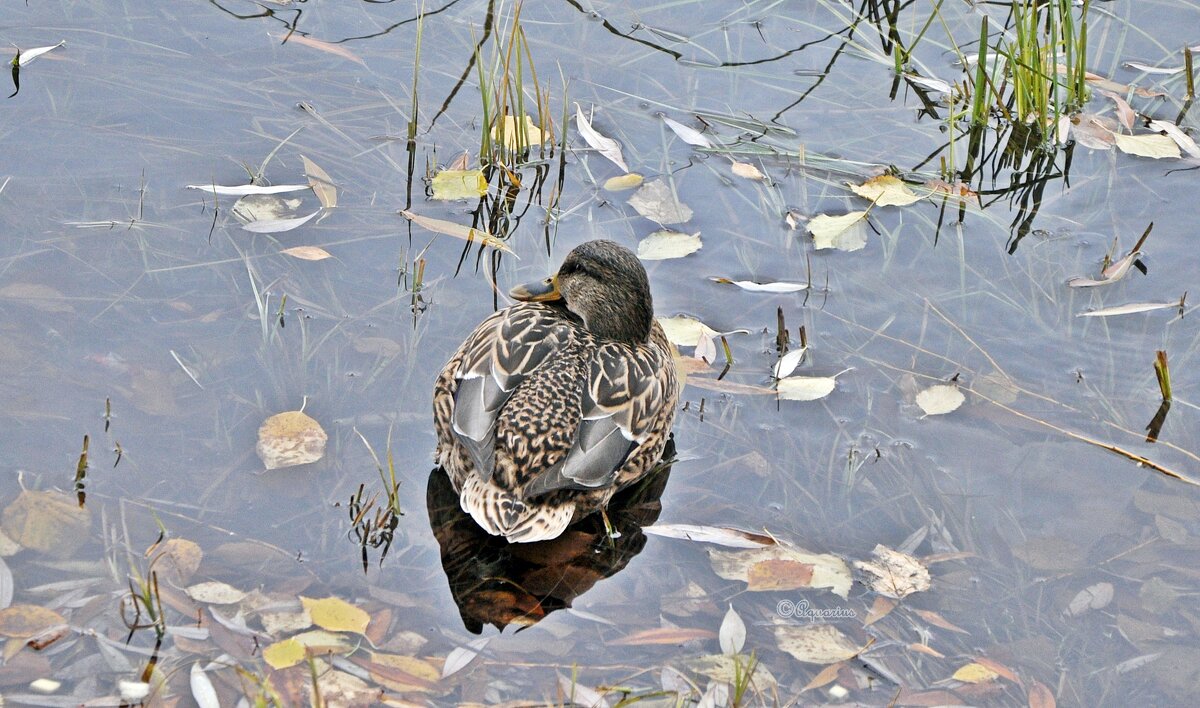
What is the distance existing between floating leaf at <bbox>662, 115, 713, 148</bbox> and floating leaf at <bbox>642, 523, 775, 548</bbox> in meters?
2.55

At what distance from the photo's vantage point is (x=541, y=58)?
724cm

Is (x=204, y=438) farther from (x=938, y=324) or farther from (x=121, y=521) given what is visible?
(x=938, y=324)

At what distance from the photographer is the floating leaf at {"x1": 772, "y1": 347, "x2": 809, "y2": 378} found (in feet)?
18.5

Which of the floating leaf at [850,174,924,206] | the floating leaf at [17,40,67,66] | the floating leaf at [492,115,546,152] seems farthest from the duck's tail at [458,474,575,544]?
the floating leaf at [17,40,67,66]

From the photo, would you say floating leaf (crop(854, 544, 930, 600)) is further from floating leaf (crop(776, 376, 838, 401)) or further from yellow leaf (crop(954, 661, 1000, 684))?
floating leaf (crop(776, 376, 838, 401))

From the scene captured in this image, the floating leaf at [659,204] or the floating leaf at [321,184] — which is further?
the floating leaf at [659,204]

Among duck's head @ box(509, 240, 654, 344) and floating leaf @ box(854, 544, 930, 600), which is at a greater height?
duck's head @ box(509, 240, 654, 344)

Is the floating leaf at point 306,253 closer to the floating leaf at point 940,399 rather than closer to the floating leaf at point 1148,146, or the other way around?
the floating leaf at point 940,399

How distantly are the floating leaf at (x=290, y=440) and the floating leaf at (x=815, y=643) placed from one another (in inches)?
73.9

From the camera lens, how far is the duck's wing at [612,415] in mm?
4781

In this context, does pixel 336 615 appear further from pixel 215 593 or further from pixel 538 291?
pixel 538 291

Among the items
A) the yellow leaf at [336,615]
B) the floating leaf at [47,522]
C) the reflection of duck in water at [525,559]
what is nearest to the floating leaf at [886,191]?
the reflection of duck in water at [525,559]

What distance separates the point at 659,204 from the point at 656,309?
718 millimetres

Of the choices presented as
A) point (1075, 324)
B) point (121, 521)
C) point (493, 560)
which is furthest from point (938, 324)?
point (121, 521)
